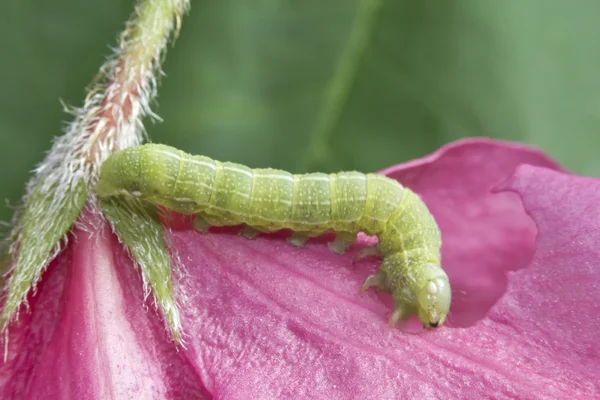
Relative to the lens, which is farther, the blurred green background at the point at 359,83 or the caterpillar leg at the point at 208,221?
the blurred green background at the point at 359,83

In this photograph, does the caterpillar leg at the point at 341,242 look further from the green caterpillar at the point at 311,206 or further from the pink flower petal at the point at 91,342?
the pink flower petal at the point at 91,342

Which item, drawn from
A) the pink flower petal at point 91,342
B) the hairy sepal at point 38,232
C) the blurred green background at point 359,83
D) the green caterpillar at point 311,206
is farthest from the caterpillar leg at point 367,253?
the blurred green background at point 359,83

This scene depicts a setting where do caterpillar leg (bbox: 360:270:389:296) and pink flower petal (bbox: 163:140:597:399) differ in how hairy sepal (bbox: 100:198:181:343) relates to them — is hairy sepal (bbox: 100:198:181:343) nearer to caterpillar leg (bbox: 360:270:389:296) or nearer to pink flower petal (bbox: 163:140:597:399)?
pink flower petal (bbox: 163:140:597:399)

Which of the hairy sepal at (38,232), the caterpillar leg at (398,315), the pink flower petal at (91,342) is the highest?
the caterpillar leg at (398,315)

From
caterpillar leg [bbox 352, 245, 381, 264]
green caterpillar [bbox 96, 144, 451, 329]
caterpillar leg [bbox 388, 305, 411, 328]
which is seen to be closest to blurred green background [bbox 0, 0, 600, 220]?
green caterpillar [bbox 96, 144, 451, 329]

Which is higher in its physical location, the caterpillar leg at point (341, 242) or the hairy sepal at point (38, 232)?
the caterpillar leg at point (341, 242)

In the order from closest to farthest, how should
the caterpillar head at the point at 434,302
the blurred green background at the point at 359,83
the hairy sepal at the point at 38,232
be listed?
the hairy sepal at the point at 38,232 < the caterpillar head at the point at 434,302 < the blurred green background at the point at 359,83

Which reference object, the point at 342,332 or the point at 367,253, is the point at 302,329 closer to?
the point at 342,332

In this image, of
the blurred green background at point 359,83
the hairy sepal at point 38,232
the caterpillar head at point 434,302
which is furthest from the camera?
the blurred green background at point 359,83
